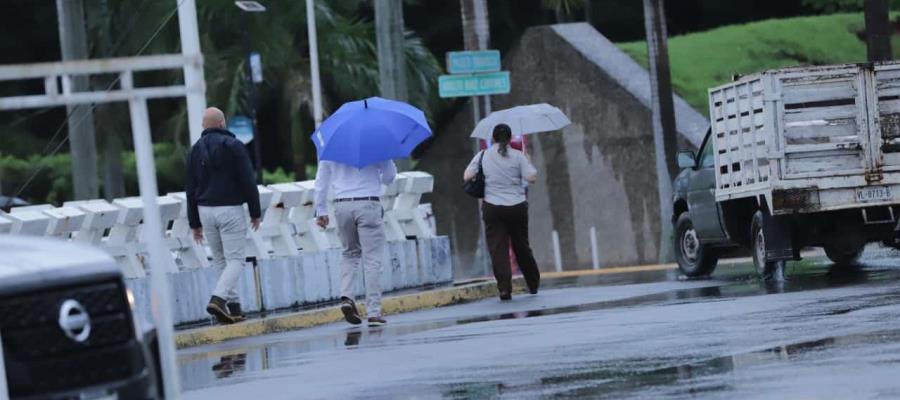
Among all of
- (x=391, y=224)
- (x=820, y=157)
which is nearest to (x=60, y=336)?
(x=820, y=157)

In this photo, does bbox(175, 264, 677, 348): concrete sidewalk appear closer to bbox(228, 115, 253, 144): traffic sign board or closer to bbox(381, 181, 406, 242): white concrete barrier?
bbox(381, 181, 406, 242): white concrete barrier

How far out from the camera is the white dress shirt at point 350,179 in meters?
17.8

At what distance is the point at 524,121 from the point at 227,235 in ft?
21.9

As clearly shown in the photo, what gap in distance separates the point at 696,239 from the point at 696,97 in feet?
55.1

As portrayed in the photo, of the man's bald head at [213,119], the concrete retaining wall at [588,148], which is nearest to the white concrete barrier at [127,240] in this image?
the man's bald head at [213,119]

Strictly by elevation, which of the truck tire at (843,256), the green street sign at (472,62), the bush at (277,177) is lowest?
the truck tire at (843,256)

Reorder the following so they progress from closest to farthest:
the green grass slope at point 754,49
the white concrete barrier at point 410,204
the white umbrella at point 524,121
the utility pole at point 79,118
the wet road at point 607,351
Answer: the wet road at point 607,351, the white concrete barrier at point 410,204, the white umbrella at point 524,121, the utility pole at point 79,118, the green grass slope at point 754,49

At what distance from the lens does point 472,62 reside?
2780cm

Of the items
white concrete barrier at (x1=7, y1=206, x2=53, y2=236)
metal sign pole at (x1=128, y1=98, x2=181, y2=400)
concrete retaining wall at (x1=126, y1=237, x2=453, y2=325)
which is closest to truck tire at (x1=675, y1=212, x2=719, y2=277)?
concrete retaining wall at (x1=126, y1=237, x2=453, y2=325)

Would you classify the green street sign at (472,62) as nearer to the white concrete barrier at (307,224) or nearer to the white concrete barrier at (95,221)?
the white concrete barrier at (307,224)

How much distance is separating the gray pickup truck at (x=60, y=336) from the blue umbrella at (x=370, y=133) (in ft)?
31.8

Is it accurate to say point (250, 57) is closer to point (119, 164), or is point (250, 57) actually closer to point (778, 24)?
point (119, 164)

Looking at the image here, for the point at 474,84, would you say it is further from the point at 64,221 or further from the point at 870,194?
the point at 64,221

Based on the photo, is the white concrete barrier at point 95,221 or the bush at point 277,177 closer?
the white concrete barrier at point 95,221
